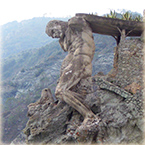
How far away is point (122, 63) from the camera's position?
20.3 ft

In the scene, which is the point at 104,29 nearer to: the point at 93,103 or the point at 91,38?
the point at 91,38

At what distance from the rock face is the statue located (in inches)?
8.7

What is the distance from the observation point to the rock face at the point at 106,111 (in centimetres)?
534

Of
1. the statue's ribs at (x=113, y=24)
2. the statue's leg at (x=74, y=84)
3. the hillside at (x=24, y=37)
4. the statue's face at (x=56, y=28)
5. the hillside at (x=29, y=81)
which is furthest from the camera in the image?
the hillside at (x=24, y=37)

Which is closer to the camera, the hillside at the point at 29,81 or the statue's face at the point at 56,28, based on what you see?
the statue's face at the point at 56,28

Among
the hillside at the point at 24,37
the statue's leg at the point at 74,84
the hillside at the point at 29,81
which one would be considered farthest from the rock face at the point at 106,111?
the hillside at the point at 24,37

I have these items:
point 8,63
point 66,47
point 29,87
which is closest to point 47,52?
point 8,63

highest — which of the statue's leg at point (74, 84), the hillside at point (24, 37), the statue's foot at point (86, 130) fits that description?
the statue's leg at point (74, 84)

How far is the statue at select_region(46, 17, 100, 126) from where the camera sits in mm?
5945

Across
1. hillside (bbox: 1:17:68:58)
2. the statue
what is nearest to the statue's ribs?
the statue

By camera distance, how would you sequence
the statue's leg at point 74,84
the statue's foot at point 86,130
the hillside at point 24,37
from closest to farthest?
the statue's foot at point 86,130 → the statue's leg at point 74,84 → the hillside at point 24,37

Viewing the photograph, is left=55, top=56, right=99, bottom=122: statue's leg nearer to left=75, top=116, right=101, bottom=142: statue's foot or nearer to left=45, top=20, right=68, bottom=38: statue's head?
left=75, top=116, right=101, bottom=142: statue's foot

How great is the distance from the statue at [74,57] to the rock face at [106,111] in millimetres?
220

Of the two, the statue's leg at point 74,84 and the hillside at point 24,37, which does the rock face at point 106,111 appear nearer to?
the statue's leg at point 74,84
